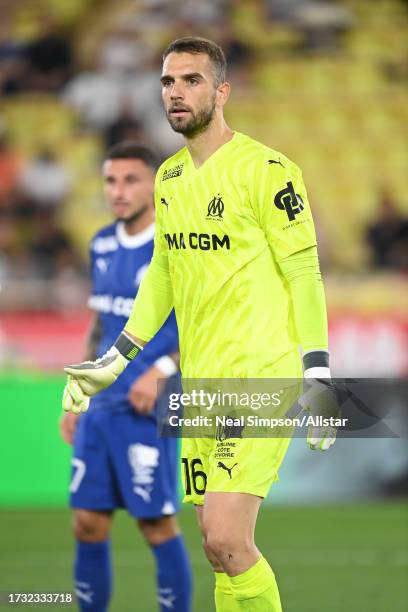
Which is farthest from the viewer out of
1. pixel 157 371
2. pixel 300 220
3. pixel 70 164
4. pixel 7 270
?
pixel 70 164

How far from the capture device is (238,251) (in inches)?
143

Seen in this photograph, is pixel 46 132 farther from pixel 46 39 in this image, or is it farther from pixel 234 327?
pixel 234 327

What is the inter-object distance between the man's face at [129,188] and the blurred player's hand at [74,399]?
1479 millimetres

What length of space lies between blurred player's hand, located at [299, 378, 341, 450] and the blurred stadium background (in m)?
5.93

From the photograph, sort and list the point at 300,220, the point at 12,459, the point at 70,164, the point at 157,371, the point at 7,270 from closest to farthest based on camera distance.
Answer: the point at 300,220
the point at 157,371
the point at 12,459
the point at 7,270
the point at 70,164

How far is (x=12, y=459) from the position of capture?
912 cm

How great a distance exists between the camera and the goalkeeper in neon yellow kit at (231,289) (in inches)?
138

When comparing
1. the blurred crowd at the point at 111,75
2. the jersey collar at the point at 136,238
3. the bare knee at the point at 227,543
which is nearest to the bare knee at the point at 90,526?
the jersey collar at the point at 136,238

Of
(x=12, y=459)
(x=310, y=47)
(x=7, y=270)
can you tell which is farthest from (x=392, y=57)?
(x=12, y=459)

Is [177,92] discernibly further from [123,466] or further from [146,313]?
[123,466]

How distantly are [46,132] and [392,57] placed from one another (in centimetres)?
413

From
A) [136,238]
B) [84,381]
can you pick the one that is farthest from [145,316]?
[136,238]

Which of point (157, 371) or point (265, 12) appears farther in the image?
point (265, 12)

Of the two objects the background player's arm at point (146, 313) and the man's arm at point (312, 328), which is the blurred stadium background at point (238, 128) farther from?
the man's arm at point (312, 328)
